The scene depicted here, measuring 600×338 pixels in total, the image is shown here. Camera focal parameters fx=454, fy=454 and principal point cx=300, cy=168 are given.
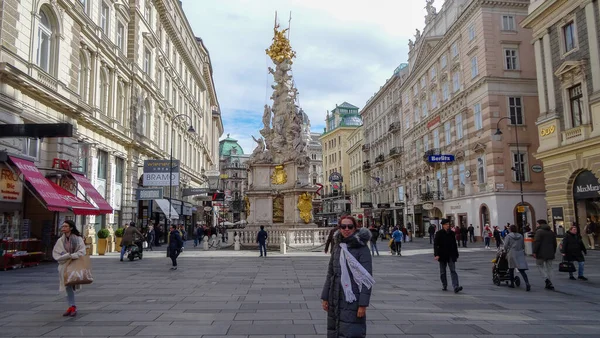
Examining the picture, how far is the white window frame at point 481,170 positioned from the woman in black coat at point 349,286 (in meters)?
33.8

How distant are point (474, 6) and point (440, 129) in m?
12.5

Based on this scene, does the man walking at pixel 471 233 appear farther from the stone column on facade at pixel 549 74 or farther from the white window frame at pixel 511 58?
the white window frame at pixel 511 58

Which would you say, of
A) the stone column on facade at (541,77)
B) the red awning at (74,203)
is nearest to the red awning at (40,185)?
the red awning at (74,203)

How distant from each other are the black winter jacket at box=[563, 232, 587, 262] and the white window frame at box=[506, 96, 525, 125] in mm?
23837

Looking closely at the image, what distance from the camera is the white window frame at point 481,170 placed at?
36.2 m

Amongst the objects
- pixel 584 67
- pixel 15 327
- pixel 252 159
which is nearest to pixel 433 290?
pixel 15 327

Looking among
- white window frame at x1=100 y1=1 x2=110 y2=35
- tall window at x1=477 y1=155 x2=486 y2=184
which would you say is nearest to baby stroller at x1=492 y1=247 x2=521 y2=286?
tall window at x1=477 y1=155 x2=486 y2=184

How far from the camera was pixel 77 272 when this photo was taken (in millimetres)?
8391

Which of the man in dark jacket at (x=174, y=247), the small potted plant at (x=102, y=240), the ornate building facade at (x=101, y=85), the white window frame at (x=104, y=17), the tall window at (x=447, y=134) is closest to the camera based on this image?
the man in dark jacket at (x=174, y=247)

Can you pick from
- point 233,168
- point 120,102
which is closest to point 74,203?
point 120,102

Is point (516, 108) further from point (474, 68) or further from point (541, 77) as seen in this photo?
point (541, 77)

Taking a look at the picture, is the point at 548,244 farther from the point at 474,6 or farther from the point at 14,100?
the point at 474,6

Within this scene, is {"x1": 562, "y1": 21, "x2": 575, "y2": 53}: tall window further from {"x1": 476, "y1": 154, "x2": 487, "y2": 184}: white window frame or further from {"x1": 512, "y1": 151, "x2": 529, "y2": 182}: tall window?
{"x1": 476, "y1": 154, "x2": 487, "y2": 184}: white window frame

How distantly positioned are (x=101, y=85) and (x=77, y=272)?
75.3 feet
